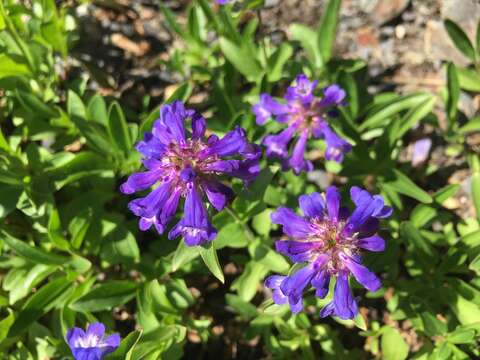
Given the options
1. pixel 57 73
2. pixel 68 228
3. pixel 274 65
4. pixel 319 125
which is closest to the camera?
pixel 319 125

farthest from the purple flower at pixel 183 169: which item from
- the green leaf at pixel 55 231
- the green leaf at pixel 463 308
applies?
the green leaf at pixel 463 308

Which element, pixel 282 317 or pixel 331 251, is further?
pixel 282 317

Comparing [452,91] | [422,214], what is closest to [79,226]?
Answer: [422,214]

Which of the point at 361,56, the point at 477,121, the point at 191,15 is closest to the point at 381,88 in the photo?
the point at 361,56

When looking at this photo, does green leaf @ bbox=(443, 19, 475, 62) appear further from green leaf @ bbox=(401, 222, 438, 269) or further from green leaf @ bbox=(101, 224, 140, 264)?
green leaf @ bbox=(101, 224, 140, 264)

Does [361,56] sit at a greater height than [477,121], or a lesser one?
greater

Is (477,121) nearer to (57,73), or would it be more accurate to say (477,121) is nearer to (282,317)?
(282,317)

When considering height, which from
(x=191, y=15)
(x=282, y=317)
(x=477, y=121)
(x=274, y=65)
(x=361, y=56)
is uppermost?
(x=191, y=15)
